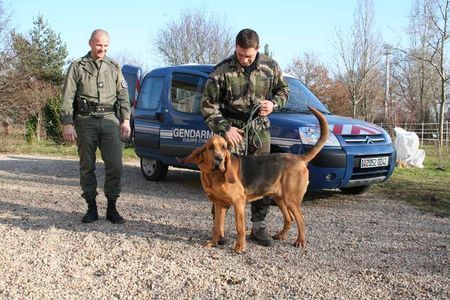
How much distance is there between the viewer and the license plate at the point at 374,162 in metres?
6.31

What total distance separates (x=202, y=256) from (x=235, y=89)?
1.63m

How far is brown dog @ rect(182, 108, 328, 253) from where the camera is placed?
4.08 metres

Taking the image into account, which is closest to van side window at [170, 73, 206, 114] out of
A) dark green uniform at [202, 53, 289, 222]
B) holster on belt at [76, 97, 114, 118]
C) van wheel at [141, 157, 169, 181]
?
van wheel at [141, 157, 169, 181]

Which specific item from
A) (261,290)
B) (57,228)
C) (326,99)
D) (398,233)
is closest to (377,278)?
(261,290)

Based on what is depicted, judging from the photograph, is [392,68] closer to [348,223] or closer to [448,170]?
[448,170]

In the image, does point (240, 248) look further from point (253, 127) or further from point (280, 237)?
point (253, 127)

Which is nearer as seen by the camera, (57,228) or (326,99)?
(57,228)

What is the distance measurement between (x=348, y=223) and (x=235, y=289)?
266 centimetres

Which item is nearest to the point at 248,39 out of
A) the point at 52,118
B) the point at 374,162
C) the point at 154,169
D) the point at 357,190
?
the point at 374,162

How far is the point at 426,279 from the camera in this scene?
356 cm

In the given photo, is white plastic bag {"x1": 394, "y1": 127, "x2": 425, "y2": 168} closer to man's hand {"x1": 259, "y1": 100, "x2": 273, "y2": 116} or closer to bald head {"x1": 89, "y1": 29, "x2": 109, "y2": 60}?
man's hand {"x1": 259, "y1": 100, "x2": 273, "y2": 116}

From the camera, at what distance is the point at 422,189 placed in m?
7.97

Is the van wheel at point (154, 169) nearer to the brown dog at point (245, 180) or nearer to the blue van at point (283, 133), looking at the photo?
the blue van at point (283, 133)

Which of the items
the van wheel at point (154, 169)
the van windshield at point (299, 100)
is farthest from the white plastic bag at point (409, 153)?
the van wheel at point (154, 169)
